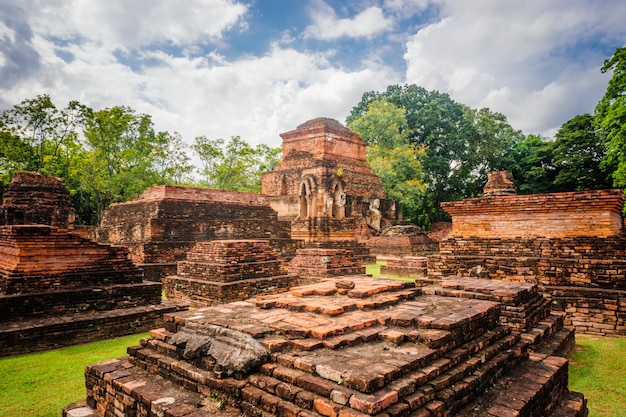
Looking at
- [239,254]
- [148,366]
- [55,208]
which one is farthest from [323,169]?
[148,366]

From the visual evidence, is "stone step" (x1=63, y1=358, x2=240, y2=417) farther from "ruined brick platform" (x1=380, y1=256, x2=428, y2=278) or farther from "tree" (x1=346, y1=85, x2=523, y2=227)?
"tree" (x1=346, y1=85, x2=523, y2=227)

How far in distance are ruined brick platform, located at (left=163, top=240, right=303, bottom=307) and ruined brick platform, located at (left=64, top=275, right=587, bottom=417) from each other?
412cm

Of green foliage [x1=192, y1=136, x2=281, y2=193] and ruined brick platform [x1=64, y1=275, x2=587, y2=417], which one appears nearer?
ruined brick platform [x1=64, y1=275, x2=587, y2=417]

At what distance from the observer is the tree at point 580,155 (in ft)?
74.7

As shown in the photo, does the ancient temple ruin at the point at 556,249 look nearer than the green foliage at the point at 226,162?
Yes

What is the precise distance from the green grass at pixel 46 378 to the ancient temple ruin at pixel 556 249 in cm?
670

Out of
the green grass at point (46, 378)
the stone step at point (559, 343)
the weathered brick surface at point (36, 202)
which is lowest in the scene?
the green grass at point (46, 378)

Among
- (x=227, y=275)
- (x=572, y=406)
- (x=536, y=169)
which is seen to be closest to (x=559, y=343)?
(x=572, y=406)

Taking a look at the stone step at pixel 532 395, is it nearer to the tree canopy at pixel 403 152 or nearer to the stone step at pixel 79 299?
the stone step at pixel 79 299

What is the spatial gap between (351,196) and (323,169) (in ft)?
18.6

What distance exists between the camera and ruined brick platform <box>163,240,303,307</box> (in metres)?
8.11

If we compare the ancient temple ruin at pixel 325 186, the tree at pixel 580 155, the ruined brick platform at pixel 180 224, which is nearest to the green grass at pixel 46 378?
the ruined brick platform at pixel 180 224

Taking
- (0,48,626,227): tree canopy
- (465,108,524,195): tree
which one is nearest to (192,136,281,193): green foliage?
(0,48,626,227): tree canopy

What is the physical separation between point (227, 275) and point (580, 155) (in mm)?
24640
